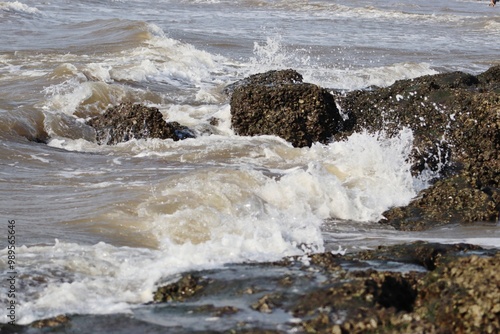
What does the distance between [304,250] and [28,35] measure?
16589 mm

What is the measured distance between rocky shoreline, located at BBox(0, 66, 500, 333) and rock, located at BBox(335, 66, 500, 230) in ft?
0.05

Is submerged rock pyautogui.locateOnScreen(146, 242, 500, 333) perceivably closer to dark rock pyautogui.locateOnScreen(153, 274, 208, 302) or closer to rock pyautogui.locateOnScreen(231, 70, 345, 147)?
dark rock pyautogui.locateOnScreen(153, 274, 208, 302)

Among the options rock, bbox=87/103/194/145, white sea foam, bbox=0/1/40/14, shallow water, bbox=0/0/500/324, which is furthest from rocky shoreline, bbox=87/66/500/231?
white sea foam, bbox=0/1/40/14

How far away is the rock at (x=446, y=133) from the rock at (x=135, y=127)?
2.30 meters

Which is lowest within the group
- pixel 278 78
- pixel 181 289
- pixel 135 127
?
pixel 135 127

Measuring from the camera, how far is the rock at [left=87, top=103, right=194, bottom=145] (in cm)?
1016

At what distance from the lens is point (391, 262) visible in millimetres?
5012

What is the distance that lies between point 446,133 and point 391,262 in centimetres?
446

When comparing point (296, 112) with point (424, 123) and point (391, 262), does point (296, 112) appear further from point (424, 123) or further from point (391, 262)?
point (391, 262)

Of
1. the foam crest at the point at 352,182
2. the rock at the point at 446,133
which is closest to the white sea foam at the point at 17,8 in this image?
the rock at the point at 446,133

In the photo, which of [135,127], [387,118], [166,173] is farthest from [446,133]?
[135,127]

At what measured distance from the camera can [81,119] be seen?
11.4 m

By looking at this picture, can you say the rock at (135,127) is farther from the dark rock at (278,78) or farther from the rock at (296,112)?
the dark rock at (278,78)

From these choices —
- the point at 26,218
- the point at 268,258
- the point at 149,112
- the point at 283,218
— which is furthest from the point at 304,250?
the point at 149,112
